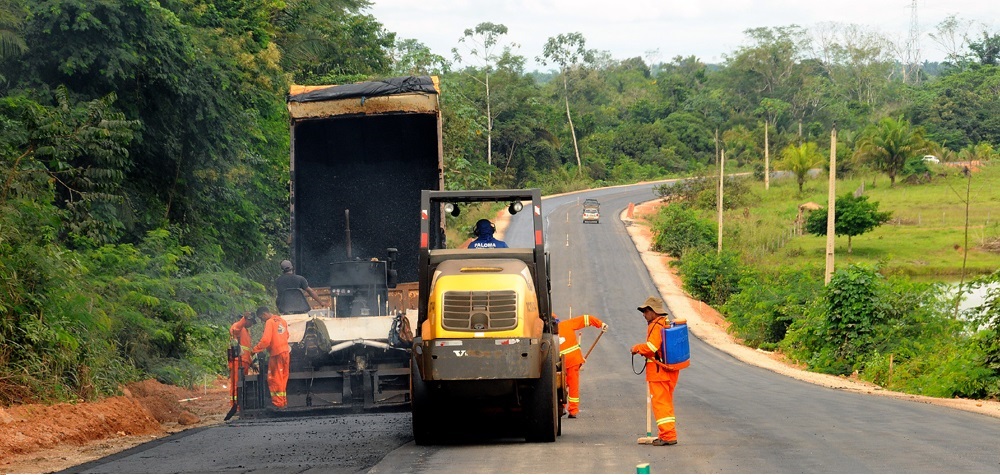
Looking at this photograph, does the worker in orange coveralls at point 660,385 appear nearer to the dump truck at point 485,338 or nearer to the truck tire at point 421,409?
the dump truck at point 485,338

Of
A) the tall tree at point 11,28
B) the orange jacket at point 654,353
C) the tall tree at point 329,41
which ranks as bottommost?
the orange jacket at point 654,353

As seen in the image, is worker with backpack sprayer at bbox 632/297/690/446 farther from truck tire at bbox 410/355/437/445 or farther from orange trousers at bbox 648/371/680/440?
truck tire at bbox 410/355/437/445

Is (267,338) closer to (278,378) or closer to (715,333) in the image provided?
(278,378)

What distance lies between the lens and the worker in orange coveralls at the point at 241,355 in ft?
44.0

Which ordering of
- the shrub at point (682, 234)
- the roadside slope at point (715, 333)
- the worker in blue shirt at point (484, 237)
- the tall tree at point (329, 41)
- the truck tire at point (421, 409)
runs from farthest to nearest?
the shrub at point (682, 234) < the tall tree at point (329, 41) < the roadside slope at point (715, 333) < the worker in blue shirt at point (484, 237) < the truck tire at point (421, 409)

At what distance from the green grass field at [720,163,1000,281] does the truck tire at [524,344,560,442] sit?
3372cm

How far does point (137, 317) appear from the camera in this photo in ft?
54.6

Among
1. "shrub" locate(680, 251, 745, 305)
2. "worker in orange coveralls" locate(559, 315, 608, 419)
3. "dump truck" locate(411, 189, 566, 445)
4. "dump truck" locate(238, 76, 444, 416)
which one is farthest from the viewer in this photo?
"shrub" locate(680, 251, 745, 305)

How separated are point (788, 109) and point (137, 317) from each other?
90.5 m

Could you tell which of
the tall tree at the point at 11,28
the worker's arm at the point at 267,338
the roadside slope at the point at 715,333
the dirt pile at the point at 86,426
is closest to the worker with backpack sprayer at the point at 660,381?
the worker's arm at the point at 267,338

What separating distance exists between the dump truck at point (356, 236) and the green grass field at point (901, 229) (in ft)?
97.5

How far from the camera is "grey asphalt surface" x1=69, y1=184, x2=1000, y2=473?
925 centimetres

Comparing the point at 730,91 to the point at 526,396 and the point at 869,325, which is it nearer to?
the point at 869,325

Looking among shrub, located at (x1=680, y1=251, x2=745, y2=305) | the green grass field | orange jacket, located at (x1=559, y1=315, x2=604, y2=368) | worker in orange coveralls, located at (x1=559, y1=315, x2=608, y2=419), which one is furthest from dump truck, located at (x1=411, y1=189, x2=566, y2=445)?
shrub, located at (x1=680, y1=251, x2=745, y2=305)
